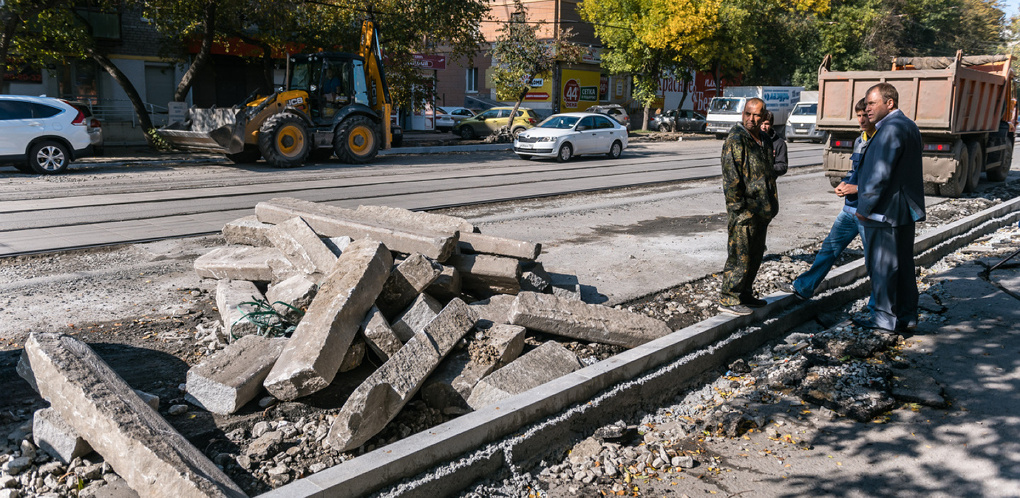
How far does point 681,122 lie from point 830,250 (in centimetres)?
3426

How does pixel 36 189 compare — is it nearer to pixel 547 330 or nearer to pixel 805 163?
pixel 547 330

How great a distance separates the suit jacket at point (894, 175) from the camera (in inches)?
225

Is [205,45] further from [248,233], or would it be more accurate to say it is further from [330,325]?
[330,325]

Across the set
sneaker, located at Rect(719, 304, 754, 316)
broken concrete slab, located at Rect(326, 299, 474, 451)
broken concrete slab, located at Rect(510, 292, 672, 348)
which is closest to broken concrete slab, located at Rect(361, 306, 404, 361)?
broken concrete slab, located at Rect(326, 299, 474, 451)

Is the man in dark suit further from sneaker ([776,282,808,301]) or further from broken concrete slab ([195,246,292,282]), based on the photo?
broken concrete slab ([195,246,292,282])

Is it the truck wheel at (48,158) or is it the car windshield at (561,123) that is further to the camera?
the car windshield at (561,123)

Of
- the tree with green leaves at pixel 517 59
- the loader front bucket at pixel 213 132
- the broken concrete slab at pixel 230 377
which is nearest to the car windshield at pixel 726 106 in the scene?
the tree with green leaves at pixel 517 59

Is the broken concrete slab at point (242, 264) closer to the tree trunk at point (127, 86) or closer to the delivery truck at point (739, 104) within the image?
the tree trunk at point (127, 86)

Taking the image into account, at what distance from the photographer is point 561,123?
21.6 meters

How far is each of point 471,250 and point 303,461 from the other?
115 inches

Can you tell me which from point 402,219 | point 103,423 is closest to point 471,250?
point 402,219

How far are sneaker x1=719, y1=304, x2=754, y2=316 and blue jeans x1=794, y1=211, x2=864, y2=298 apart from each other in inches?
36.6

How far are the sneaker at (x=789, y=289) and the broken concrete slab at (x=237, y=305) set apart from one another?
457 cm

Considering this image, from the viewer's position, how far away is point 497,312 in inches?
216
